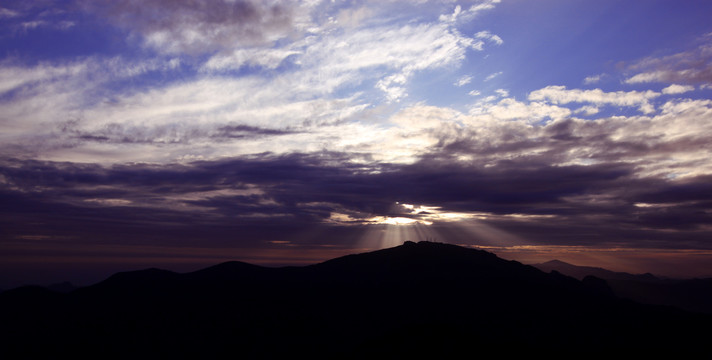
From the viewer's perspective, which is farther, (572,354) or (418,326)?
(418,326)

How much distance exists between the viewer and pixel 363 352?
187 m

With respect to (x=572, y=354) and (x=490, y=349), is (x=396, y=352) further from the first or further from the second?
(x=572, y=354)

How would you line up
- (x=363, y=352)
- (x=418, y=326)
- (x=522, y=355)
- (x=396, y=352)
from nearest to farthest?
(x=522, y=355) < (x=396, y=352) < (x=363, y=352) < (x=418, y=326)

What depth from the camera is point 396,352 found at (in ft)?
568

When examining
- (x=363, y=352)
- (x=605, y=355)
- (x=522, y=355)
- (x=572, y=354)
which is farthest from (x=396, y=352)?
(x=605, y=355)

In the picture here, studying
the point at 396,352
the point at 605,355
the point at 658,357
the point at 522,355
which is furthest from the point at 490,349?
the point at 658,357

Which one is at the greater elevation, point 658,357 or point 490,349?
point 490,349

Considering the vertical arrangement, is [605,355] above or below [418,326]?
below

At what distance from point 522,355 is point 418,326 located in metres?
49.6

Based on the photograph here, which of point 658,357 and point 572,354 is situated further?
point 658,357

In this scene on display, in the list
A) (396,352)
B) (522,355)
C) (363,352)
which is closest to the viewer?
(522,355)

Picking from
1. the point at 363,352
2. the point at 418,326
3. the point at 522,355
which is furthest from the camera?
the point at 418,326

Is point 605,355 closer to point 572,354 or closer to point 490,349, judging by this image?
point 572,354

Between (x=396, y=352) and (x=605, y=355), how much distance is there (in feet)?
319
